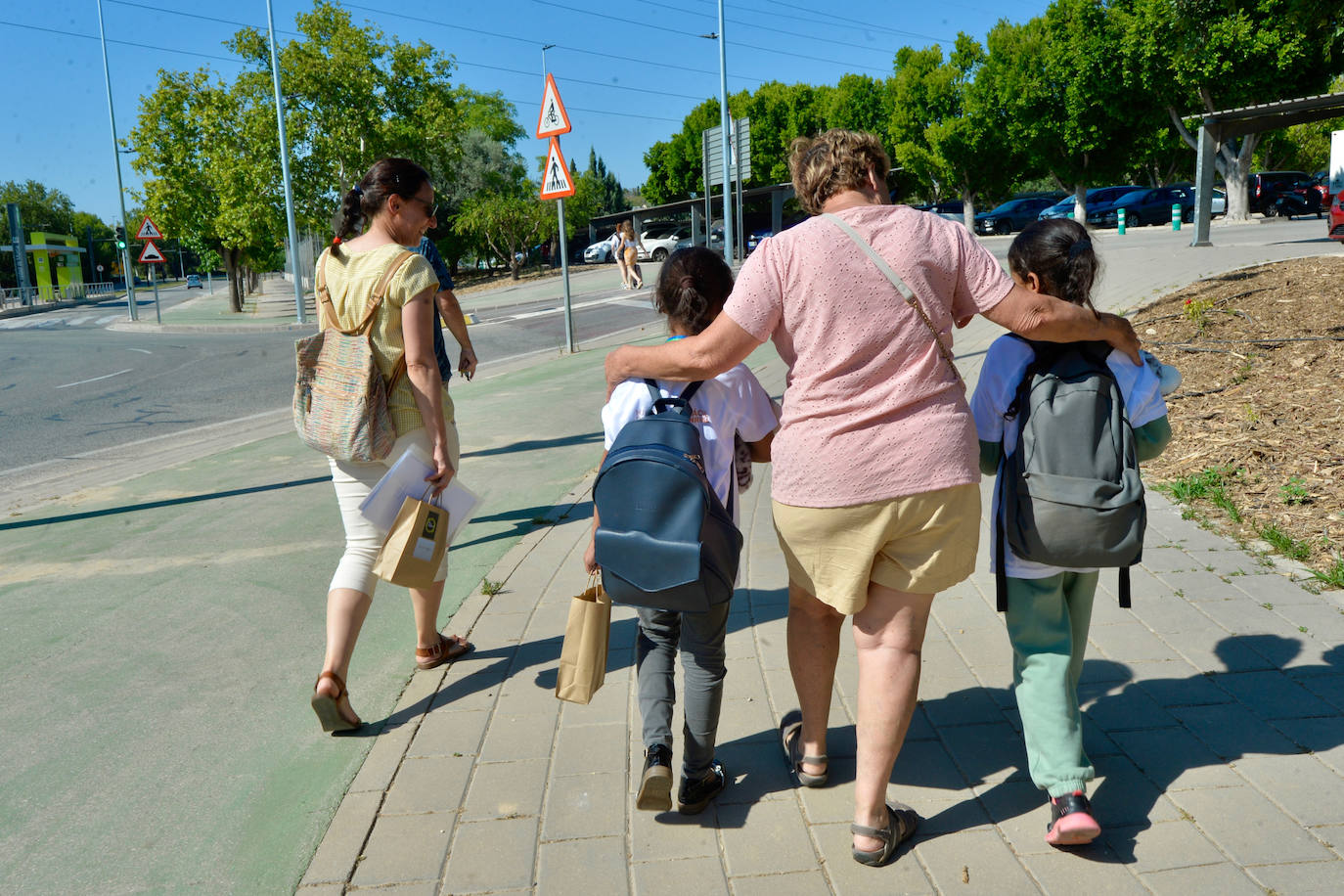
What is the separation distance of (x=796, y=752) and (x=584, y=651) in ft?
2.40

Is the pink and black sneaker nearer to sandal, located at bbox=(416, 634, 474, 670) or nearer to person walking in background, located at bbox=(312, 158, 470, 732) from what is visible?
person walking in background, located at bbox=(312, 158, 470, 732)

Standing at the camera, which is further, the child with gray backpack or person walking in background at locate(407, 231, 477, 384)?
person walking in background at locate(407, 231, 477, 384)

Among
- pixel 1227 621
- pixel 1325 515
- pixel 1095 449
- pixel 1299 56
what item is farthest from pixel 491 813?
pixel 1299 56

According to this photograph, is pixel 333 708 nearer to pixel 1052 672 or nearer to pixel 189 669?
pixel 189 669

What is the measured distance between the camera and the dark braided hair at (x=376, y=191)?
3396 mm

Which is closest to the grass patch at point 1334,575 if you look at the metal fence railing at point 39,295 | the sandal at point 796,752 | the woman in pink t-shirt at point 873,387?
the woman in pink t-shirt at point 873,387

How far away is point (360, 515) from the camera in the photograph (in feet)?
11.2

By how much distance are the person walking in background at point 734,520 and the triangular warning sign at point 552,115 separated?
9.30m

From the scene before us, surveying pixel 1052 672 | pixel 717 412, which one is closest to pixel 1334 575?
pixel 1052 672

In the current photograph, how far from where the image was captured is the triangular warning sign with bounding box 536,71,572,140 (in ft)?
37.3

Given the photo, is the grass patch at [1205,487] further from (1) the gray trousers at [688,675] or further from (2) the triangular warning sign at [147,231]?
(2) the triangular warning sign at [147,231]

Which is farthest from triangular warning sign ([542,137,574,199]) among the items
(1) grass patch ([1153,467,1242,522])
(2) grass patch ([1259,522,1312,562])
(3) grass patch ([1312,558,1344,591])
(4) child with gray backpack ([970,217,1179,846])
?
(4) child with gray backpack ([970,217,1179,846])

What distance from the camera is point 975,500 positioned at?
2379 mm

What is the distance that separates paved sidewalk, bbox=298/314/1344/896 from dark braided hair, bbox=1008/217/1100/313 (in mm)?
1343
